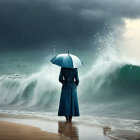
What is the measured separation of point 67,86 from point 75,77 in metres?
0.32

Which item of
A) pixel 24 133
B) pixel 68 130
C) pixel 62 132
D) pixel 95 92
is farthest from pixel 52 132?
pixel 95 92

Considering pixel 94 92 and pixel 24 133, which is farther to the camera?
pixel 94 92

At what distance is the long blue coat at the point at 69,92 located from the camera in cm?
945

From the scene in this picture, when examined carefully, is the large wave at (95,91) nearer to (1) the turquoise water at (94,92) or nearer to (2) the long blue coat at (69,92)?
(1) the turquoise water at (94,92)

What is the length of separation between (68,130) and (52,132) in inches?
19.9

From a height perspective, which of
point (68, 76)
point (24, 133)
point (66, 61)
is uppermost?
point (66, 61)

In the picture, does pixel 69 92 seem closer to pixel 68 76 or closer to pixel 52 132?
pixel 68 76

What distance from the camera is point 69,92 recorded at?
9.59 metres

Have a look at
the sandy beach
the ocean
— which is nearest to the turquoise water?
the ocean

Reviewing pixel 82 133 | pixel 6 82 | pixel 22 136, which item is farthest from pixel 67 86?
pixel 6 82

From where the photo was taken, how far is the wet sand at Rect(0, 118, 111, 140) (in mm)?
7191

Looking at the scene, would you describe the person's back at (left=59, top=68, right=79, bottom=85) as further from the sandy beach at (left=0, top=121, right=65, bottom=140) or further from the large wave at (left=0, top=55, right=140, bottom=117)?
the large wave at (left=0, top=55, right=140, bottom=117)

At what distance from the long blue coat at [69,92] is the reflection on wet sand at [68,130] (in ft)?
1.08

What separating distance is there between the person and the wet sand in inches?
16.2
